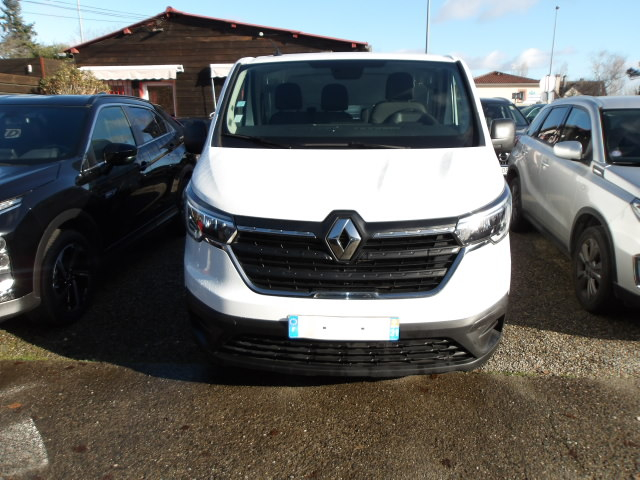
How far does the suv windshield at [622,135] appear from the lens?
4.09 metres

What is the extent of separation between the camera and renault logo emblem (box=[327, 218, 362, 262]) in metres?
2.47

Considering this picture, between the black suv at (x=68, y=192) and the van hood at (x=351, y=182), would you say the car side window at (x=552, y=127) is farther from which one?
the black suv at (x=68, y=192)

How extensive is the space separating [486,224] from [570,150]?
2.32 m

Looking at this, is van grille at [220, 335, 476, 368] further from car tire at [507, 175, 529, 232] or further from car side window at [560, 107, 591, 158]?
car tire at [507, 175, 529, 232]

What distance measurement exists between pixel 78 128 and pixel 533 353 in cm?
409

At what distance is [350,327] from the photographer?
250 cm

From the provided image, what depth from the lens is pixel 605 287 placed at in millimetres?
3787

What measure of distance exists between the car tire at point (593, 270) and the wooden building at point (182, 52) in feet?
52.6

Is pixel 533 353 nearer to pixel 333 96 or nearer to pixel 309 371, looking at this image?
pixel 309 371

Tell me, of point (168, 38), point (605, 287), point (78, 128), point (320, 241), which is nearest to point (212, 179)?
point (320, 241)

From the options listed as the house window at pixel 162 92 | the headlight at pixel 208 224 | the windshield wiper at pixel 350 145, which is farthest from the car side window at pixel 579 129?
the house window at pixel 162 92

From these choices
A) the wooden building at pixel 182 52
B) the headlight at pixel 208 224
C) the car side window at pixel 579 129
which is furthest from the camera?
the wooden building at pixel 182 52

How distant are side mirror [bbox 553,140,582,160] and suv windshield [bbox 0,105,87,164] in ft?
13.6

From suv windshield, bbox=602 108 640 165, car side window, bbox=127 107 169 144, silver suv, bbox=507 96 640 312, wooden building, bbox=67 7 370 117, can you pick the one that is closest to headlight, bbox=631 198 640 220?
silver suv, bbox=507 96 640 312
